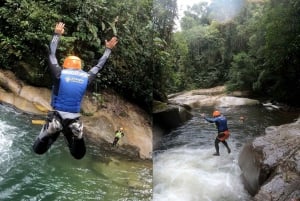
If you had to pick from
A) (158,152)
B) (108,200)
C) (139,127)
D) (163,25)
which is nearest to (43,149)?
(158,152)

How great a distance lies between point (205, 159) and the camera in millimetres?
3781

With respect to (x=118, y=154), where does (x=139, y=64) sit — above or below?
above

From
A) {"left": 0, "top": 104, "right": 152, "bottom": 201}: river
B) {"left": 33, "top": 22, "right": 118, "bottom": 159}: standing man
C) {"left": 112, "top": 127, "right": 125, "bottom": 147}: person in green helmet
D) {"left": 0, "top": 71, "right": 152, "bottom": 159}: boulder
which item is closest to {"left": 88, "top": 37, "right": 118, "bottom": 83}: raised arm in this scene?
{"left": 33, "top": 22, "right": 118, "bottom": 159}: standing man

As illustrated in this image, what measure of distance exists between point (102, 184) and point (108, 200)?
12.7 inches

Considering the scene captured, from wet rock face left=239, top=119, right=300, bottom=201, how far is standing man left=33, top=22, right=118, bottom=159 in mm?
1497

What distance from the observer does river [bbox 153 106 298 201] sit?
3482 mm

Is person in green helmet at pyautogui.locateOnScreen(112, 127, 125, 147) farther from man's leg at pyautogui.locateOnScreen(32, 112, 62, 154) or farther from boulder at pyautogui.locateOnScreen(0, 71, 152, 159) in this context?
man's leg at pyautogui.locateOnScreen(32, 112, 62, 154)

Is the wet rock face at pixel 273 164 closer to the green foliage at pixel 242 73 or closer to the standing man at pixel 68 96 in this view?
the green foliage at pixel 242 73

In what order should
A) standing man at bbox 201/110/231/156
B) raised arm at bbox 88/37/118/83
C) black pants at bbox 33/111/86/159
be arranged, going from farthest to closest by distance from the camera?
standing man at bbox 201/110/231/156
black pants at bbox 33/111/86/159
raised arm at bbox 88/37/118/83

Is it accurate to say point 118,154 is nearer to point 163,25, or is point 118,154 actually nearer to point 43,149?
point 163,25

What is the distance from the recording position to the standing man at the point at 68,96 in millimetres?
2451

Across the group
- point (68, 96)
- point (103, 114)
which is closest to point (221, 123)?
point (68, 96)

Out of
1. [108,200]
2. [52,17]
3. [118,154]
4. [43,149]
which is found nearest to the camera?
[43,149]

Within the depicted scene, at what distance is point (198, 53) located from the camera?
12.3 feet
